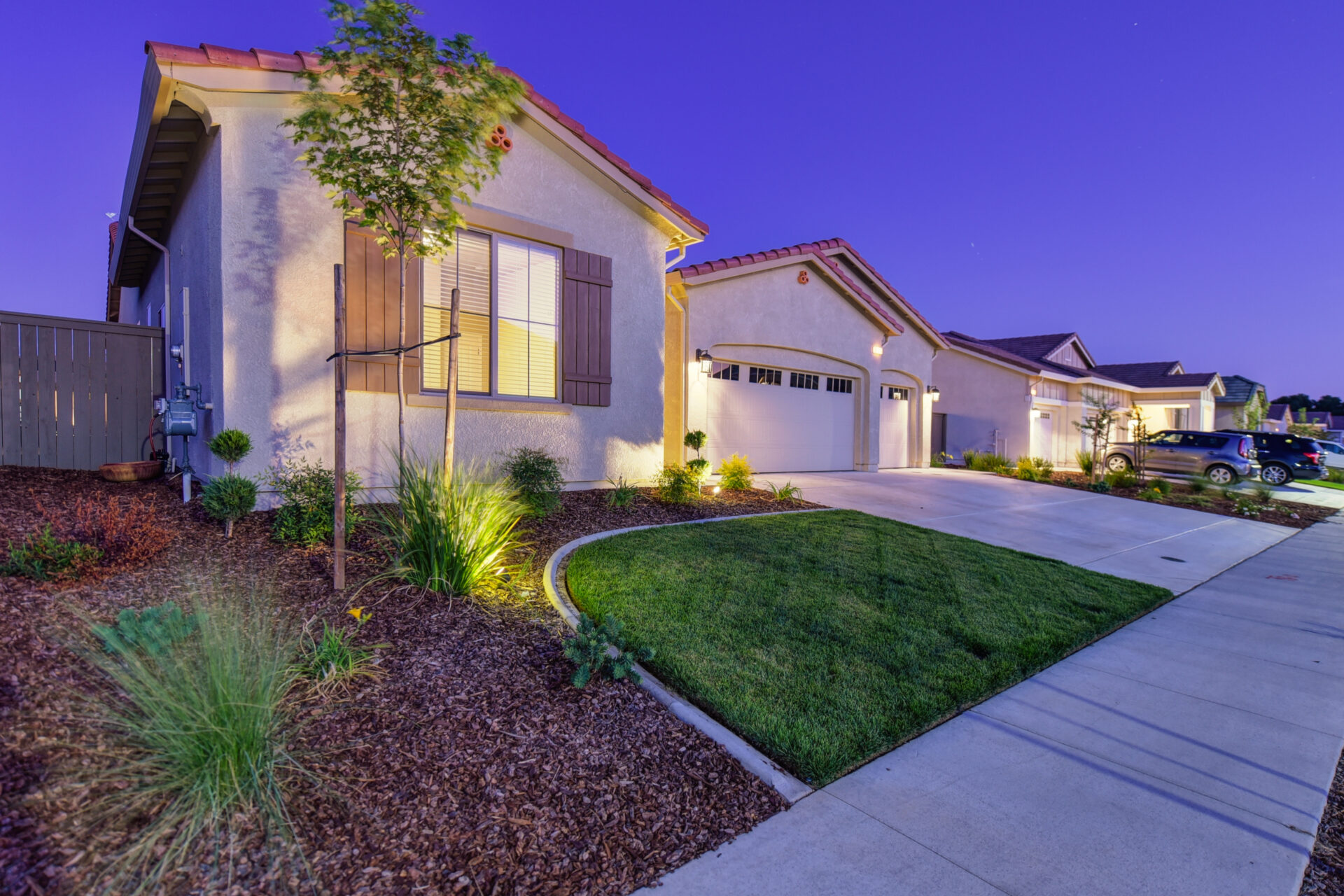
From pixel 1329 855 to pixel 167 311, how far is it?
11.4 m

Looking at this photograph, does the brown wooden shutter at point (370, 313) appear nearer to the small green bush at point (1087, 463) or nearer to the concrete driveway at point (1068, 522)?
the concrete driveway at point (1068, 522)

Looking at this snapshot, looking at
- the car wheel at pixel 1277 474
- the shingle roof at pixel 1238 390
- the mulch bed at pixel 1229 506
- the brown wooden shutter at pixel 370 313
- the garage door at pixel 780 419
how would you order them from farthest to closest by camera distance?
the shingle roof at pixel 1238 390
the car wheel at pixel 1277 474
the garage door at pixel 780 419
the mulch bed at pixel 1229 506
the brown wooden shutter at pixel 370 313

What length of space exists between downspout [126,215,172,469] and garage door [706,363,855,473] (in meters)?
7.94

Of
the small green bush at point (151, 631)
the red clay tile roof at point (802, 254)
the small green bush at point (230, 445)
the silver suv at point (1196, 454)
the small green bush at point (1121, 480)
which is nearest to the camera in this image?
the small green bush at point (151, 631)

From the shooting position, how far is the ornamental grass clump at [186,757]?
1.85m

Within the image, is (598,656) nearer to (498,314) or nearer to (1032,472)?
(498,314)

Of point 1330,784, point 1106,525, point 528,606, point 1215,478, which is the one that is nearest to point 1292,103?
point 1215,478

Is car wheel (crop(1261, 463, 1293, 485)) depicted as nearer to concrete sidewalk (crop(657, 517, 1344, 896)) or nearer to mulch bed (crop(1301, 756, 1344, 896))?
concrete sidewalk (crop(657, 517, 1344, 896))

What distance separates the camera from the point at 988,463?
16.1 metres

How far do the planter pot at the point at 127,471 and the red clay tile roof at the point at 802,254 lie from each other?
25.3 feet

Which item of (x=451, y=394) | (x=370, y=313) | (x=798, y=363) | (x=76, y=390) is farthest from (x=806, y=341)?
(x=76, y=390)

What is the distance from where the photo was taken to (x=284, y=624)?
3.24 metres

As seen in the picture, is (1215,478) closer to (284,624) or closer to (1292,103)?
(1292,103)

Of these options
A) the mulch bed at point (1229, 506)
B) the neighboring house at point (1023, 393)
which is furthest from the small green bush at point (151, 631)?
the neighboring house at point (1023, 393)
